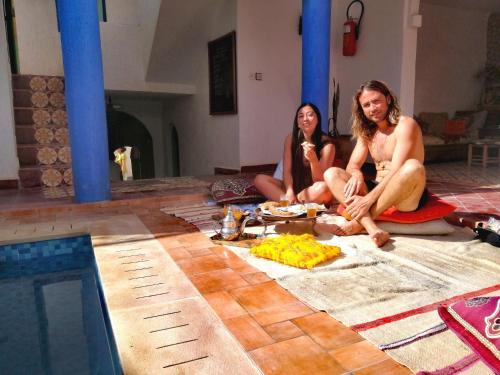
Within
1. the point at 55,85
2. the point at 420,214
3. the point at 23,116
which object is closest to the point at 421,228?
the point at 420,214

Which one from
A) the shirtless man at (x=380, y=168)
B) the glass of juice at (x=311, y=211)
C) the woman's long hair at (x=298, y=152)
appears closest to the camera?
the shirtless man at (x=380, y=168)

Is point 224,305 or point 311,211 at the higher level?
point 311,211

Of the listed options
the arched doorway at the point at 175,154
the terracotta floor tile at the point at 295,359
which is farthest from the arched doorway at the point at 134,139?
the terracotta floor tile at the point at 295,359

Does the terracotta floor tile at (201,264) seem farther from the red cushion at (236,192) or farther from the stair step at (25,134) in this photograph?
the stair step at (25,134)

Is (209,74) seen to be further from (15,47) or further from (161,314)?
(161,314)

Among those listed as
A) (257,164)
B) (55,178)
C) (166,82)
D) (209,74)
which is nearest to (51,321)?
(55,178)

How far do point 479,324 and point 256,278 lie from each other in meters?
1.09

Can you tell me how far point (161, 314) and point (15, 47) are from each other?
704 centimetres

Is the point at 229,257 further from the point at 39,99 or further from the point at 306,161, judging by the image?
the point at 39,99

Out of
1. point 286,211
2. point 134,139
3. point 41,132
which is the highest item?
point 41,132

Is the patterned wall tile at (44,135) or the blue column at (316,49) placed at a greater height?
the blue column at (316,49)

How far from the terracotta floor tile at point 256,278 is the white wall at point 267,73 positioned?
4335mm

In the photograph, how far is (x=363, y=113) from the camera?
3135 millimetres

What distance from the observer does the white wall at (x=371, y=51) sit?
20.2 ft
